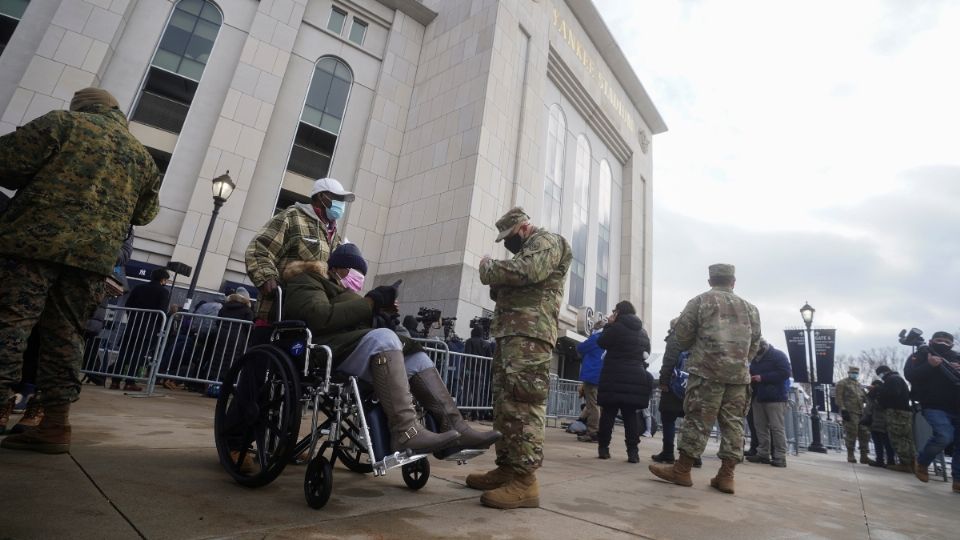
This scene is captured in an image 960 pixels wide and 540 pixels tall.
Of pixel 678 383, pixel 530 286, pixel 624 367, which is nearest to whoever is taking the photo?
pixel 530 286

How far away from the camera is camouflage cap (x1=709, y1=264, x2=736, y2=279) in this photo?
452 cm

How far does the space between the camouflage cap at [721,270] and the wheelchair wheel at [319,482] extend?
13.4ft

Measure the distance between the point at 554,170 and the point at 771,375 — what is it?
1265 centimetres

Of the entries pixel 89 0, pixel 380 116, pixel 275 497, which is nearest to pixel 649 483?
pixel 275 497

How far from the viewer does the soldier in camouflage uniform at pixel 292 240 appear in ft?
9.63

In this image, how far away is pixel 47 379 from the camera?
2494 mm

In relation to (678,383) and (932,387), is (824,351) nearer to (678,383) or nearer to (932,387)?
(932,387)

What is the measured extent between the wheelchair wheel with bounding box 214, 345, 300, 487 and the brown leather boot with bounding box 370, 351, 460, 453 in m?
0.40

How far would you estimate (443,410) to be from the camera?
8.23 feet

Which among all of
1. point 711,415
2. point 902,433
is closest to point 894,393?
point 902,433

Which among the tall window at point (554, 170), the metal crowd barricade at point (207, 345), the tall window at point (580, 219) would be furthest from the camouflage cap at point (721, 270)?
the tall window at point (580, 219)

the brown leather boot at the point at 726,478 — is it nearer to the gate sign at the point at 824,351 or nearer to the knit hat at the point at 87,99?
the knit hat at the point at 87,99

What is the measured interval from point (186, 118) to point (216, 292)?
4.93 m

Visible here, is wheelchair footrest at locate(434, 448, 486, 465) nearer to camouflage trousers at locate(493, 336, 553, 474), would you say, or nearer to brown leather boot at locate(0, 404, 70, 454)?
camouflage trousers at locate(493, 336, 553, 474)
